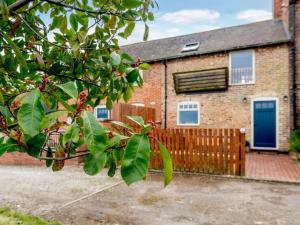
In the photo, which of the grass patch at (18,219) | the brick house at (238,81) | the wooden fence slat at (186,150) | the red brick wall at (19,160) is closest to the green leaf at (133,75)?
the grass patch at (18,219)

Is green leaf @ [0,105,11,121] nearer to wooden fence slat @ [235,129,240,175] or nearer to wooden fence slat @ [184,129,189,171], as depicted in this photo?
wooden fence slat @ [235,129,240,175]

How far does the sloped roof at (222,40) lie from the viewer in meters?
13.7

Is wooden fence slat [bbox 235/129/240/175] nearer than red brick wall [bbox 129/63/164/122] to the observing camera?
Yes

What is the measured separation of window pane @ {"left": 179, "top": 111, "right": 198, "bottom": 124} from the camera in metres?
15.1

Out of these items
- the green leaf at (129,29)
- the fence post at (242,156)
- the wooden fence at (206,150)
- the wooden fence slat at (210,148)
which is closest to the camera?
the green leaf at (129,29)

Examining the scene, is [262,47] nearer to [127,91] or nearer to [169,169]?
[127,91]

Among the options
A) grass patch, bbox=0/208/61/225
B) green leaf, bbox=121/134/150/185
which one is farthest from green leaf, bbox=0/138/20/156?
grass patch, bbox=0/208/61/225

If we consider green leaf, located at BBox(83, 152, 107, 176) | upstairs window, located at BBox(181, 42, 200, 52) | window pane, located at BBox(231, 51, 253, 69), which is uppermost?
upstairs window, located at BBox(181, 42, 200, 52)

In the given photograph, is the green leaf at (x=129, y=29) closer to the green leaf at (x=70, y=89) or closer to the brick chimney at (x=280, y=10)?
the green leaf at (x=70, y=89)

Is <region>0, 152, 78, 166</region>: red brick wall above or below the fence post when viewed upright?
below

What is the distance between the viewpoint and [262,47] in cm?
1334

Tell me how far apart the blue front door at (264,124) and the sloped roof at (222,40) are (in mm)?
3304

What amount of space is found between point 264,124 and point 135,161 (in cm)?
1363

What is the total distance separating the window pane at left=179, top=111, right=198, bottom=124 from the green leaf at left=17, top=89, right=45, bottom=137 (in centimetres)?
1442
